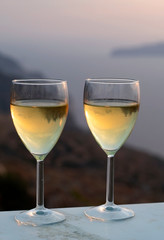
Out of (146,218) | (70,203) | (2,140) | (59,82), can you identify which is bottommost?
(70,203)

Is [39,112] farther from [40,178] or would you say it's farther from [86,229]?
[86,229]

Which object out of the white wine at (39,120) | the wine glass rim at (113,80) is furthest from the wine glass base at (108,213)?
the wine glass rim at (113,80)

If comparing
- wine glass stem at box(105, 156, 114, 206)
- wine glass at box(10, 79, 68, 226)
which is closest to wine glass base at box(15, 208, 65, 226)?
wine glass at box(10, 79, 68, 226)

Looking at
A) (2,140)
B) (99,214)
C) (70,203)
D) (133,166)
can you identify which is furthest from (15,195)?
(99,214)

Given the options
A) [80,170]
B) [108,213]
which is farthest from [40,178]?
[80,170]

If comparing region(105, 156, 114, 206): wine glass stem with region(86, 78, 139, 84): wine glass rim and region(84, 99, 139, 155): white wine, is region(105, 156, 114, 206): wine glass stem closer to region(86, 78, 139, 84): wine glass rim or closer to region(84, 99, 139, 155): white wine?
region(84, 99, 139, 155): white wine

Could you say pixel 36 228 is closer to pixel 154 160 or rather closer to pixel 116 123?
pixel 116 123
